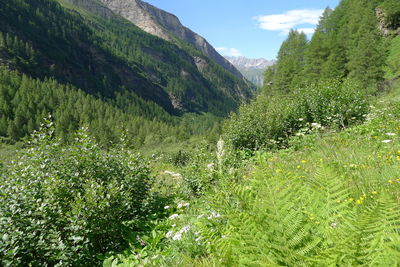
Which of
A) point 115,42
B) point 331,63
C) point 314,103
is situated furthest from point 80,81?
point 314,103

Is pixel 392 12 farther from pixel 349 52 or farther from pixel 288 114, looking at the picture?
pixel 288 114

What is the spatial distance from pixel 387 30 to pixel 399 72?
59.9ft

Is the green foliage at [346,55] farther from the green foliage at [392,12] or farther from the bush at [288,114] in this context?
the bush at [288,114]

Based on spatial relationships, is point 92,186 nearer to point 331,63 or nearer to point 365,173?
point 365,173

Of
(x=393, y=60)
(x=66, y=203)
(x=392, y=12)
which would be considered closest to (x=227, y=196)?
(x=66, y=203)

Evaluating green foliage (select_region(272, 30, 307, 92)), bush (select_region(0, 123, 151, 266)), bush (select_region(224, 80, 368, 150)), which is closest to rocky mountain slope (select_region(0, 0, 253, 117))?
green foliage (select_region(272, 30, 307, 92))

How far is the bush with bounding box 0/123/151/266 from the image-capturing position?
12.6ft

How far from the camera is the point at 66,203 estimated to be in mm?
4648

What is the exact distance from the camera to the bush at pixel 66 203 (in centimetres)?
384

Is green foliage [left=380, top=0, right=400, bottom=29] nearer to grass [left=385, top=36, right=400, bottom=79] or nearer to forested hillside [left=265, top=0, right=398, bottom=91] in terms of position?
forested hillside [left=265, top=0, right=398, bottom=91]

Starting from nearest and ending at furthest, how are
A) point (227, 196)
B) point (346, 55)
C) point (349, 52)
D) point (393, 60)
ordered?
point (227, 196) < point (393, 60) < point (349, 52) < point (346, 55)

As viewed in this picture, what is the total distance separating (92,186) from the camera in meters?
4.95

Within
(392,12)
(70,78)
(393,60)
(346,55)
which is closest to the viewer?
(393,60)

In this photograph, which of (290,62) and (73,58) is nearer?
(290,62)
